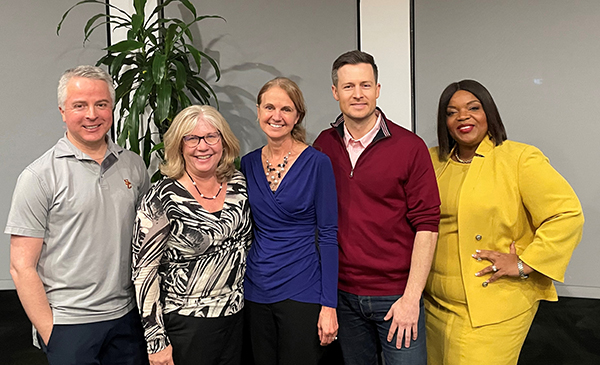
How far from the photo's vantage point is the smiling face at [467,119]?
6.49 ft

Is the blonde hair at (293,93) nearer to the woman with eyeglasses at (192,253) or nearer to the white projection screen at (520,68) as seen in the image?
the woman with eyeglasses at (192,253)

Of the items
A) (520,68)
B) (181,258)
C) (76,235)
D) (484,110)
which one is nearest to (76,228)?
(76,235)

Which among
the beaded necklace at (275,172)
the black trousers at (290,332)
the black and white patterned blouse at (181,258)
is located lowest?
the black trousers at (290,332)

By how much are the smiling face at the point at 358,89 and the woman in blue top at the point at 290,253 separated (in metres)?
0.20

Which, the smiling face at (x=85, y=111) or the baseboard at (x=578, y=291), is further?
the baseboard at (x=578, y=291)

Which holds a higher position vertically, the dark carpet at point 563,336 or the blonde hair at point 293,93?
the blonde hair at point 293,93

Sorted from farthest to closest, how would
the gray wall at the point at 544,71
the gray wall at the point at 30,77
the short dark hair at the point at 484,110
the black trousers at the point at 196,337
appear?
1. the gray wall at the point at 30,77
2. the gray wall at the point at 544,71
3. the short dark hair at the point at 484,110
4. the black trousers at the point at 196,337

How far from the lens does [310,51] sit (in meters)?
2.75

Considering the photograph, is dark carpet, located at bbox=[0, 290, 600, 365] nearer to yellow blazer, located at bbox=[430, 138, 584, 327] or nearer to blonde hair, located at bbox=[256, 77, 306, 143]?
yellow blazer, located at bbox=[430, 138, 584, 327]

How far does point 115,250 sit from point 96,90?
629mm

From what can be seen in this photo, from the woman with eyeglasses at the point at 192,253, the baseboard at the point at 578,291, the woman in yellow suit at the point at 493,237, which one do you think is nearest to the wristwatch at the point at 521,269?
the woman in yellow suit at the point at 493,237

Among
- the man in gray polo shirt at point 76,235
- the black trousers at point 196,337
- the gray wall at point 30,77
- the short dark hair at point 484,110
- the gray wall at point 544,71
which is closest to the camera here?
the man in gray polo shirt at point 76,235

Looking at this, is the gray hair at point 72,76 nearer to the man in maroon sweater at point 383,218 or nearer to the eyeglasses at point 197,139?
the eyeglasses at point 197,139

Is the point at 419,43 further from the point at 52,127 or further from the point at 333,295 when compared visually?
the point at 52,127
